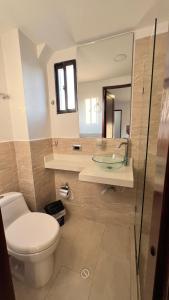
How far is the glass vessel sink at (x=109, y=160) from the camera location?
144cm

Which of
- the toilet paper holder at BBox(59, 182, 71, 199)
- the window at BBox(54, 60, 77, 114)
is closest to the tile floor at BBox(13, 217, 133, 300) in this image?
the toilet paper holder at BBox(59, 182, 71, 199)

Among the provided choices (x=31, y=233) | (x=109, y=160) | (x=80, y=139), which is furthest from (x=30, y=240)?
(x=80, y=139)

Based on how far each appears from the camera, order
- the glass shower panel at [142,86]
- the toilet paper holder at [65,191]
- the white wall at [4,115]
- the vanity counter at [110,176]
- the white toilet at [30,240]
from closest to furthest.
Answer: the white toilet at [30,240], the vanity counter at [110,176], the glass shower panel at [142,86], the white wall at [4,115], the toilet paper holder at [65,191]

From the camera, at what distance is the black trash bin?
175 cm

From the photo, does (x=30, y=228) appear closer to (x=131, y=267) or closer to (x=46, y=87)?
(x=131, y=267)

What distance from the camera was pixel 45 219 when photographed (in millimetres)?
1315

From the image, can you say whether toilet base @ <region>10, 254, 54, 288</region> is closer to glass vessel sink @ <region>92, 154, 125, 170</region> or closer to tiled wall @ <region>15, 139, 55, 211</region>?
tiled wall @ <region>15, 139, 55, 211</region>

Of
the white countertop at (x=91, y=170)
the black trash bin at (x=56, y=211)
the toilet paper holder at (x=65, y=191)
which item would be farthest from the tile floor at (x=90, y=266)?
the white countertop at (x=91, y=170)

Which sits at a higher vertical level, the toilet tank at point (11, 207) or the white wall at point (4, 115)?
the white wall at point (4, 115)

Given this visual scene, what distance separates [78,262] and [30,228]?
595 millimetres

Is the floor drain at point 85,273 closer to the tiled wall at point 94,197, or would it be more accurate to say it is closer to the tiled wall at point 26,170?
the tiled wall at point 94,197

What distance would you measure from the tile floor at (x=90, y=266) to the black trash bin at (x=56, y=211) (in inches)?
4.4

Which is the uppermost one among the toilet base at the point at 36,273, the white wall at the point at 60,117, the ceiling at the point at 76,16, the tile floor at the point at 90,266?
the ceiling at the point at 76,16

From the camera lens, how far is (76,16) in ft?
4.05
